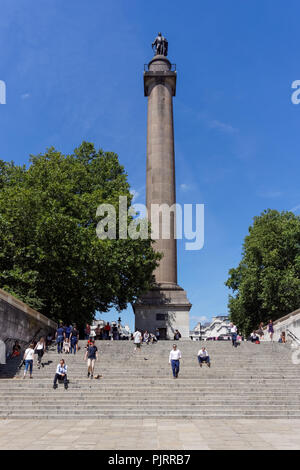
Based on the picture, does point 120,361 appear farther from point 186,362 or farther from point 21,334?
point 21,334

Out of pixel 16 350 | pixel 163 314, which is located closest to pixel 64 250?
pixel 16 350

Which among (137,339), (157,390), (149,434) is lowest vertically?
(149,434)

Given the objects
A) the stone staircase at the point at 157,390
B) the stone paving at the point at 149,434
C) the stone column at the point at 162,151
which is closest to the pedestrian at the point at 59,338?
the stone staircase at the point at 157,390

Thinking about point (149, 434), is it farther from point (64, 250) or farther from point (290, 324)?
point (290, 324)

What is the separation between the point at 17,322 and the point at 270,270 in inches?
1014

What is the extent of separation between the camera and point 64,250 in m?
26.2

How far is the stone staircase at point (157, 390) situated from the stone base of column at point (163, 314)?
41.0ft

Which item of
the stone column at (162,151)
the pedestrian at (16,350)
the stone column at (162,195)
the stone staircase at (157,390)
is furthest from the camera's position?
the stone column at (162,151)

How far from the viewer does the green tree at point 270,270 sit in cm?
3825

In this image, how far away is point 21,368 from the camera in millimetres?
19266

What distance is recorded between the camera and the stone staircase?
12836 millimetres

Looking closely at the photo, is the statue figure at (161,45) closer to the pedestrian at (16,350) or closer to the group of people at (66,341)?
the group of people at (66,341)

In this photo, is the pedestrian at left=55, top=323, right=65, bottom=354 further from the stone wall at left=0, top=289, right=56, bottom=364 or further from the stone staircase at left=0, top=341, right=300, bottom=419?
the stone wall at left=0, top=289, right=56, bottom=364

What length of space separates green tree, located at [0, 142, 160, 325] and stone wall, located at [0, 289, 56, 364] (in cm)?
181
